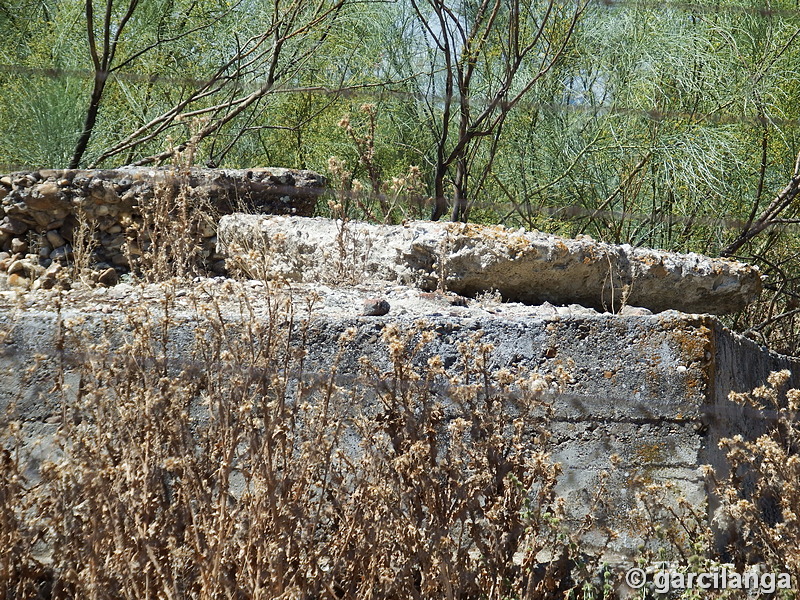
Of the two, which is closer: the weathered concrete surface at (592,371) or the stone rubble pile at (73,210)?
the weathered concrete surface at (592,371)

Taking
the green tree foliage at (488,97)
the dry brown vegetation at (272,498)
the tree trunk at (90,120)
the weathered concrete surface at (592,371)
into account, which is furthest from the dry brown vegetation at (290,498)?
the tree trunk at (90,120)

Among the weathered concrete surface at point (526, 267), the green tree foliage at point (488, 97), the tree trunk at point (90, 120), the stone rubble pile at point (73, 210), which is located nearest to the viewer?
the weathered concrete surface at point (526, 267)

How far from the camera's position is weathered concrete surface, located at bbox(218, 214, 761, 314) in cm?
320

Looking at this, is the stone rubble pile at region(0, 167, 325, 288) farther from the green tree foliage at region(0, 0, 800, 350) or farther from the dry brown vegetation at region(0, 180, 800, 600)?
the dry brown vegetation at region(0, 180, 800, 600)

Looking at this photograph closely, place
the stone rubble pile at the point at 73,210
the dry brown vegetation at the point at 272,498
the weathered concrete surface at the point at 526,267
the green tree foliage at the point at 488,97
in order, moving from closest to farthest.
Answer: the dry brown vegetation at the point at 272,498
the weathered concrete surface at the point at 526,267
the stone rubble pile at the point at 73,210
the green tree foliage at the point at 488,97

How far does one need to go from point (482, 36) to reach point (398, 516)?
4.69m

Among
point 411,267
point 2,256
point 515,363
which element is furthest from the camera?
point 2,256

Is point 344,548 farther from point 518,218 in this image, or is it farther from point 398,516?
point 518,218

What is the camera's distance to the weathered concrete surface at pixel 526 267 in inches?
126

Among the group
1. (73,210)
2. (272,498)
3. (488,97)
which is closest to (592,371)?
(272,498)

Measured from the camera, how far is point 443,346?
239 cm

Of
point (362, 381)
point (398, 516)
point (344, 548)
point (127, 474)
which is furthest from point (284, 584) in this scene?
point (362, 381)

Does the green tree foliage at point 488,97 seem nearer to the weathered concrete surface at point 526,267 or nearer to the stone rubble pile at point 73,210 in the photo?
the stone rubble pile at point 73,210

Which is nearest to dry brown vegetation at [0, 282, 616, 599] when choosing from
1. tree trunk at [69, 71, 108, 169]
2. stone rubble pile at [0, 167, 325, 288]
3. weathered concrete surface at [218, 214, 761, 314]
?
weathered concrete surface at [218, 214, 761, 314]
